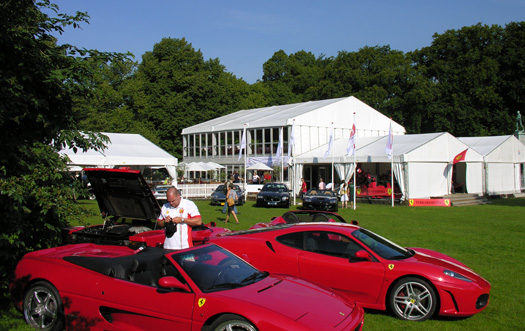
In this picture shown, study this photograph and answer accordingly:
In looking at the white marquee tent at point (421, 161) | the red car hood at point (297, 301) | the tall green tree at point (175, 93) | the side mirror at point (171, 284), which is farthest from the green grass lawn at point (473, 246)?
the tall green tree at point (175, 93)

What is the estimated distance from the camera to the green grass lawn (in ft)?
19.9

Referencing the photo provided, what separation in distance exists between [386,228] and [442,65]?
149 feet

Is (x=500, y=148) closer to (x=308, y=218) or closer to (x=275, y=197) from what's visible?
(x=275, y=197)

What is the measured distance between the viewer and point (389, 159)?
94.7 ft

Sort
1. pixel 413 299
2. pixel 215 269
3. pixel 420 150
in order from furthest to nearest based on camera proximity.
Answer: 1. pixel 420 150
2. pixel 413 299
3. pixel 215 269

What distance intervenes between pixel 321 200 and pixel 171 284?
1949cm

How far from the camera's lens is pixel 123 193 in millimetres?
8883

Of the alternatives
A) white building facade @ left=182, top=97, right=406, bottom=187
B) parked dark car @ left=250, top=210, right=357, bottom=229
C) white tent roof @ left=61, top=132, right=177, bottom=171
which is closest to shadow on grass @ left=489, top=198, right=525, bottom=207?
white building facade @ left=182, top=97, right=406, bottom=187

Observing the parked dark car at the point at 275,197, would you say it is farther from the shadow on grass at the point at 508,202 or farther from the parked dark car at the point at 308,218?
the parked dark car at the point at 308,218

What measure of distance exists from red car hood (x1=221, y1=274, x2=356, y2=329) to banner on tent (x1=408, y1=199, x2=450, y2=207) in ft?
79.4

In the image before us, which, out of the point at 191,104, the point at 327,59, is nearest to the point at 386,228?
the point at 191,104

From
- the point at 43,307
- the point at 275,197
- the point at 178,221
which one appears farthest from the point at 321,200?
the point at 43,307

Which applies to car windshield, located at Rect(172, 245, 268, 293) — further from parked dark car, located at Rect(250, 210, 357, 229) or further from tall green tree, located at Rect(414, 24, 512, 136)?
tall green tree, located at Rect(414, 24, 512, 136)

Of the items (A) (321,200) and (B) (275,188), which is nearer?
(A) (321,200)
